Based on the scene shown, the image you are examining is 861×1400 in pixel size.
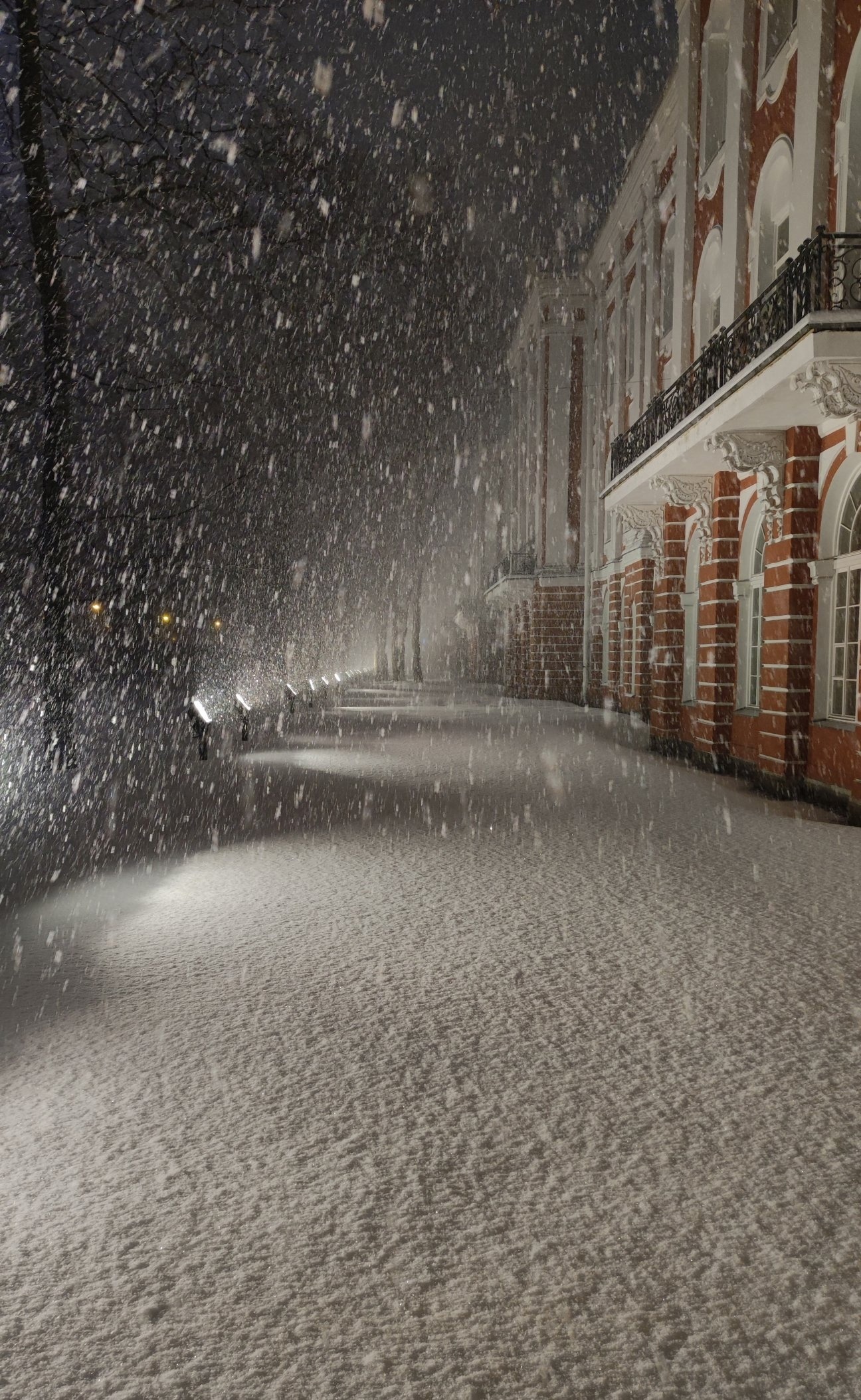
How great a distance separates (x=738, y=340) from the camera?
12.9m

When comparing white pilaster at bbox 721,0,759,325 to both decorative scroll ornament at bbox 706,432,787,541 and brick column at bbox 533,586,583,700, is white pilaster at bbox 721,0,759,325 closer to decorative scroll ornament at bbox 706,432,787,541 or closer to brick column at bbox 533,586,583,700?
decorative scroll ornament at bbox 706,432,787,541

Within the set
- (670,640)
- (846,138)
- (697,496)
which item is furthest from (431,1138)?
(670,640)

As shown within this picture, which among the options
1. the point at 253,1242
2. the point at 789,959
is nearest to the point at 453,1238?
the point at 253,1242

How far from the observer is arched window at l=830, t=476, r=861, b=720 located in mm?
11273

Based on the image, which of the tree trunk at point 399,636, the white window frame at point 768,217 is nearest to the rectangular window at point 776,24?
the white window frame at point 768,217

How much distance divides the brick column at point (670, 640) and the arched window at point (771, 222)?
476 centimetres

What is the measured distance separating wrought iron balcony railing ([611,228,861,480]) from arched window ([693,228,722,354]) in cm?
131

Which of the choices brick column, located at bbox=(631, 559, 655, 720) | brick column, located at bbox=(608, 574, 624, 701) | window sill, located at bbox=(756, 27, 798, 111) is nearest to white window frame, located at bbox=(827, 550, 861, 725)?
window sill, located at bbox=(756, 27, 798, 111)

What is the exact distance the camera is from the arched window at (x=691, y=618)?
18.0 metres

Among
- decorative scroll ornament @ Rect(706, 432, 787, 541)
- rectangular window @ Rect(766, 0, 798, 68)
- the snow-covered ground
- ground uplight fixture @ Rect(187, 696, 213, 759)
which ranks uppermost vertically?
rectangular window @ Rect(766, 0, 798, 68)

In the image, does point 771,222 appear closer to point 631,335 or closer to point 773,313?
point 773,313

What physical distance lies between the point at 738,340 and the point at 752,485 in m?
2.35

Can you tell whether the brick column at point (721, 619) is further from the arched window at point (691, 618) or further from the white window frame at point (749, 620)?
the arched window at point (691, 618)

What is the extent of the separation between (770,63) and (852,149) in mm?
3588
